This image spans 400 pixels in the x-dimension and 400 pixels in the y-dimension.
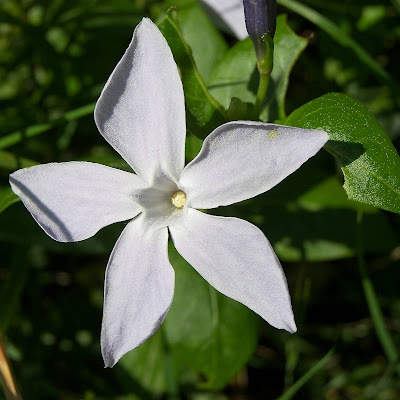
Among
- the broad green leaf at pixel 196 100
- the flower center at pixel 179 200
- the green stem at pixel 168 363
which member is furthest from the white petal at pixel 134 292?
the green stem at pixel 168 363

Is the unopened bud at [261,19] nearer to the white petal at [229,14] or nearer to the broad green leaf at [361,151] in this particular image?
the broad green leaf at [361,151]

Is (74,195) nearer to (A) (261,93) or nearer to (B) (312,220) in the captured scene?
(A) (261,93)

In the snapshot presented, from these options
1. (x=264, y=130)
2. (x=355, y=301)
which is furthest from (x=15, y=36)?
(x=355, y=301)

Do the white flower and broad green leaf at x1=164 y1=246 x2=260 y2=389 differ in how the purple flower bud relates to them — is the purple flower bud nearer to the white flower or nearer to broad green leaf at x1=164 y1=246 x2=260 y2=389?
the white flower

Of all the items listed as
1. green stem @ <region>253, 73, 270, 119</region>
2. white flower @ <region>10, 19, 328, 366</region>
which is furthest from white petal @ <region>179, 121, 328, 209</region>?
green stem @ <region>253, 73, 270, 119</region>

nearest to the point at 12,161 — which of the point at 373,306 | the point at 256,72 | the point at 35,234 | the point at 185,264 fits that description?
the point at 35,234

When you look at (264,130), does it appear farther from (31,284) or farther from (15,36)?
(15,36)
